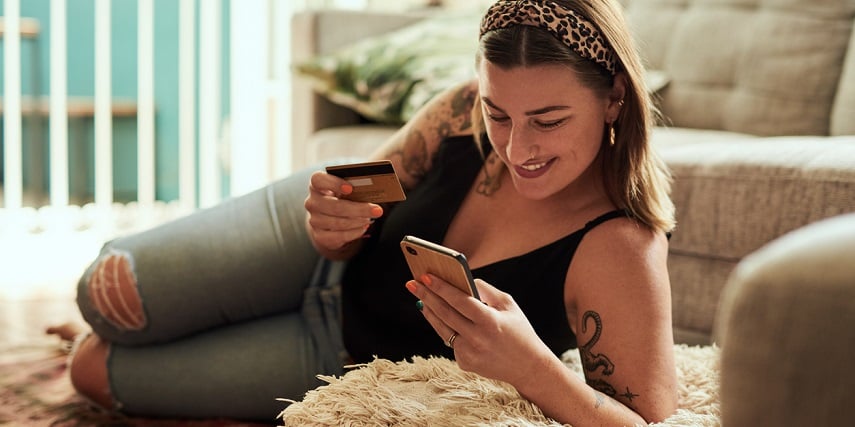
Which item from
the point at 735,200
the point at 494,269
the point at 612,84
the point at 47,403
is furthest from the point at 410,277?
the point at 47,403

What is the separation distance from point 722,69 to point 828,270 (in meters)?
1.82

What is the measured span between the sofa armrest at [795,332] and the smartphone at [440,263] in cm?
32

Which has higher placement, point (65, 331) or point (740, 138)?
point (740, 138)

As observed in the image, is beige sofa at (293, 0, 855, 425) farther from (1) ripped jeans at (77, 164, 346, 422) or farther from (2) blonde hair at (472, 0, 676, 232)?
(1) ripped jeans at (77, 164, 346, 422)

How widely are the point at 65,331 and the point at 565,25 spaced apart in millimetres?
1225

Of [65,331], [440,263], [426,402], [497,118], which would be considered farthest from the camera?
[65,331]

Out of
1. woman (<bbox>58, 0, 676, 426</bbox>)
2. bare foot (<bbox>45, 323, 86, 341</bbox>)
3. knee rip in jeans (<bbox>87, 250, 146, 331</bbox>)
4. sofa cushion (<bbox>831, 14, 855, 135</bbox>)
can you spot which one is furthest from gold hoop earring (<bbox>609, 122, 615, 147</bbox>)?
bare foot (<bbox>45, 323, 86, 341</bbox>)

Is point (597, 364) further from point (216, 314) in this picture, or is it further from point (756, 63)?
point (756, 63)

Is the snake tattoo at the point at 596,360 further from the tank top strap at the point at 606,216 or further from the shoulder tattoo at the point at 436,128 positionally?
the shoulder tattoo at the point at 436,128

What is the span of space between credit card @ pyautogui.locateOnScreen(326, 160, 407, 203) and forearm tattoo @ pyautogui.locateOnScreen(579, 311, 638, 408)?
26 centimetres

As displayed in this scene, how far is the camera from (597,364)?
98 centimetres

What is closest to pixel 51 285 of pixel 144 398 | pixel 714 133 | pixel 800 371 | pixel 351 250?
pixel 144 398

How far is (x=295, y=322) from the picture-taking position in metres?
1.38

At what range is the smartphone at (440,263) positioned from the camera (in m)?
0.79
